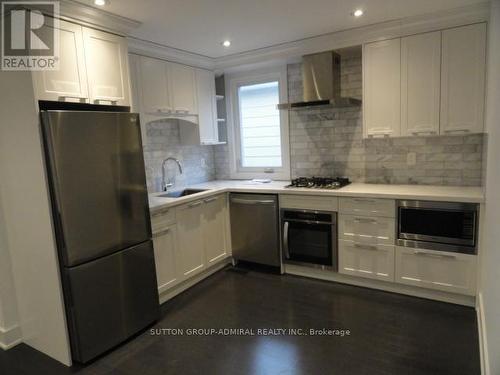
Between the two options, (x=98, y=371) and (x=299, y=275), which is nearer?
(x=98, y=371)

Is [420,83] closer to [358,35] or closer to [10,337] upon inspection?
[358,35]

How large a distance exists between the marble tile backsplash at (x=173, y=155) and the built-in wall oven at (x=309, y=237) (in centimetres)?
138

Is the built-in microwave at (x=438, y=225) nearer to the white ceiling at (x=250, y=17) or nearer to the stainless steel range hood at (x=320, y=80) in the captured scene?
the stainless steel range hood at (x=320, y=80)

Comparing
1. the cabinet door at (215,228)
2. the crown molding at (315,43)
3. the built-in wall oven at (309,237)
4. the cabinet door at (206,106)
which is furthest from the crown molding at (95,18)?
the built-in wall oven at (309,237)

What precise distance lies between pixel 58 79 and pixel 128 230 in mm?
1131

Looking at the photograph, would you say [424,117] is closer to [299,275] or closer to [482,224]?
[482,224]

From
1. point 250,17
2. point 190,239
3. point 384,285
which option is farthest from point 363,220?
point 250,17

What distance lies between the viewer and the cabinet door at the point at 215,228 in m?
3.62

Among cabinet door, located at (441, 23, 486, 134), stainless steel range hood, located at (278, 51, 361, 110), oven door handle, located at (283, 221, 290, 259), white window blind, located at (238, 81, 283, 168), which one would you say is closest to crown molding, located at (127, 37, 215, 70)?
white window blind, located at (238, 81, 283, 168)

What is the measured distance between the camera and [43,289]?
2375 mm

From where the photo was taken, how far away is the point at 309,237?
3473mm

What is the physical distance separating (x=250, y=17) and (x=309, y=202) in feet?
5.75

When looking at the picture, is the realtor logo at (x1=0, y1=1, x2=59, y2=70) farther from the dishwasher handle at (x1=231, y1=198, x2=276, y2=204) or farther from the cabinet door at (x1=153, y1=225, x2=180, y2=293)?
the dishwasher handle at (x1=231, y1=198, x2=276, y2=204)

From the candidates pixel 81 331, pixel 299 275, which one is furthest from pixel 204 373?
pixel 299 275
